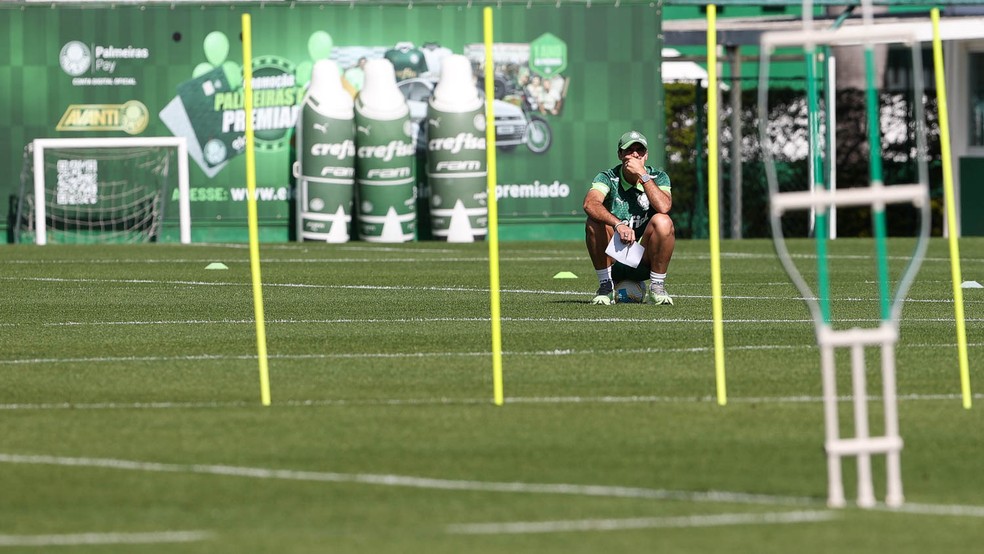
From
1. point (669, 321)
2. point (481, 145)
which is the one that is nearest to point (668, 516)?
Result: point (669, 321)

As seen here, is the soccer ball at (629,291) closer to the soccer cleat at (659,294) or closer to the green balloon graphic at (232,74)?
the soccer cleat at (659,294)

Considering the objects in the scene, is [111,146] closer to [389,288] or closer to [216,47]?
[216,47]

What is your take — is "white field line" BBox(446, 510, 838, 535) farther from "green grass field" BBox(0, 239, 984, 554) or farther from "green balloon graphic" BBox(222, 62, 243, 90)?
"green balloon graphic" BBox(222, 62, 243, 90)

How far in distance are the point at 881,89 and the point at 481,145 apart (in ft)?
24.9

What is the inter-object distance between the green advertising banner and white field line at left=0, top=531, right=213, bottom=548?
22912mm

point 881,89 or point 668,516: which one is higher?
point 881,89

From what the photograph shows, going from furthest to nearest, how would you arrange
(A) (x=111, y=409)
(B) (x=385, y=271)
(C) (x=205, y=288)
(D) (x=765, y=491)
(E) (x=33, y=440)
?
(B) (x=385, y=271) → (C) (x=205, y=288) → (A) (x=111, y=409) → (E) (x=33, y=440) → (D) (x=765, y=491)

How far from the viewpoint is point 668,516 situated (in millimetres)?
6105

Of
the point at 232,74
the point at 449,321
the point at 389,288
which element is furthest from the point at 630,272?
the point at 232,74

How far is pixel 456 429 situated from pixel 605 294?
710cm

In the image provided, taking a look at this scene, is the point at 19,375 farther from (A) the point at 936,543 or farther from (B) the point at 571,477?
(A) the point at 936,543

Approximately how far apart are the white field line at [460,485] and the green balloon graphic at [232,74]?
71.1 feet

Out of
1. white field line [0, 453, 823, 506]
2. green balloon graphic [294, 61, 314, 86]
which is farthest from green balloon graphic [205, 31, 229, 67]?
white field line [0, 453, 823, 506]

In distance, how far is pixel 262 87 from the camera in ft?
94.8
